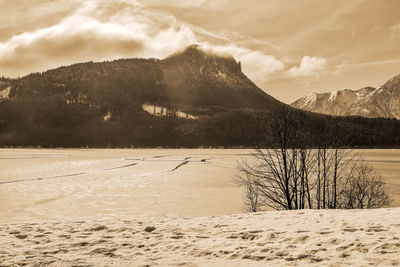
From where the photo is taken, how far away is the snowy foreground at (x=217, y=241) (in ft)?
20.0

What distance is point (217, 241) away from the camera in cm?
753

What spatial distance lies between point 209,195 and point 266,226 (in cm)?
1155

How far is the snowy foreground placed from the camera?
20.0 feet

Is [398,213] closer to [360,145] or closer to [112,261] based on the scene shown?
[112,261]

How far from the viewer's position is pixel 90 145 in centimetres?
17388

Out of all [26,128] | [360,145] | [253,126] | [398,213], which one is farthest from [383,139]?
[26,128]

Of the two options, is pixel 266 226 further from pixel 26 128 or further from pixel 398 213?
pixel 26 128

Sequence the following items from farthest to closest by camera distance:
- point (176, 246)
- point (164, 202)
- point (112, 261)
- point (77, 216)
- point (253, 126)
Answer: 1. point (253, 126)
2. point (164, 202)
3. point (77, 216)
4. point (176, 246)
5. point (112, 261)

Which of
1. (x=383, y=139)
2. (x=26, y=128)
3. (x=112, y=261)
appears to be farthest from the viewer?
(x=26, y=128)

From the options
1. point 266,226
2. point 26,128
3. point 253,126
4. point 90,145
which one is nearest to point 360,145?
point 253,126

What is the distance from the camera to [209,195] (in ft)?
66.0

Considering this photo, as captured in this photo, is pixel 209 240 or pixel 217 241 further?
pixel 209 240

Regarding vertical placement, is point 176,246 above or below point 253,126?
below

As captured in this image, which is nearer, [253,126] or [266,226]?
[266,226]
